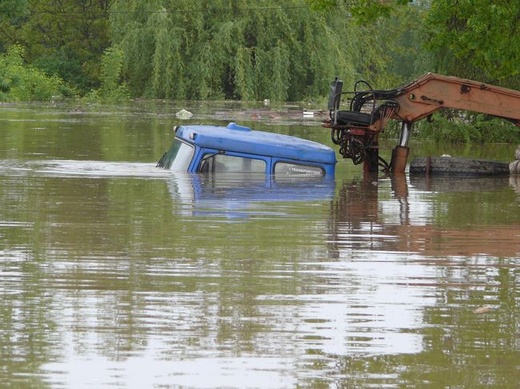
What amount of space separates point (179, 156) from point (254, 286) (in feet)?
38.9

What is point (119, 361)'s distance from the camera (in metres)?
7.95

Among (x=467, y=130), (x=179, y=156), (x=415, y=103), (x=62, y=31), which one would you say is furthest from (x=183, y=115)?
(x=62, y=31)

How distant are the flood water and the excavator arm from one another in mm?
2153

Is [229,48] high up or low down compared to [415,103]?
up

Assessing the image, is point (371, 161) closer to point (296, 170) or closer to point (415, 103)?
point (415, 103)

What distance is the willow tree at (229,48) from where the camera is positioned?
2579 inches

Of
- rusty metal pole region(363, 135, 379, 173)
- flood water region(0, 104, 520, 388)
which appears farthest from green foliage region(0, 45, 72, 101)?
flood water region(0, 104, 520, 388)

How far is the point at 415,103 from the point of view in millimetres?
22281

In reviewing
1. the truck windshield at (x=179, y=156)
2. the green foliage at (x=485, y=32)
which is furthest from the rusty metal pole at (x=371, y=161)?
the green foliage at (x=485, y=32)

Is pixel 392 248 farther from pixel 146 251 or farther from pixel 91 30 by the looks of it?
pixel 91 30

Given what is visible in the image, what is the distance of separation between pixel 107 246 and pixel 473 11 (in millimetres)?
15981

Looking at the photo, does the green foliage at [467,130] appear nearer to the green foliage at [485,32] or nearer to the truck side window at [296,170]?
the green foliage at [485,32]

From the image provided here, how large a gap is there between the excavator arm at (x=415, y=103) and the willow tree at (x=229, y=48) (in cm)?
4286

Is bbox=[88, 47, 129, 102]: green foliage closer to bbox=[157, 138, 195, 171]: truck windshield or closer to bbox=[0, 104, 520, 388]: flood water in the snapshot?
bbox=[157, 138, 195, 171]: truck windshield
